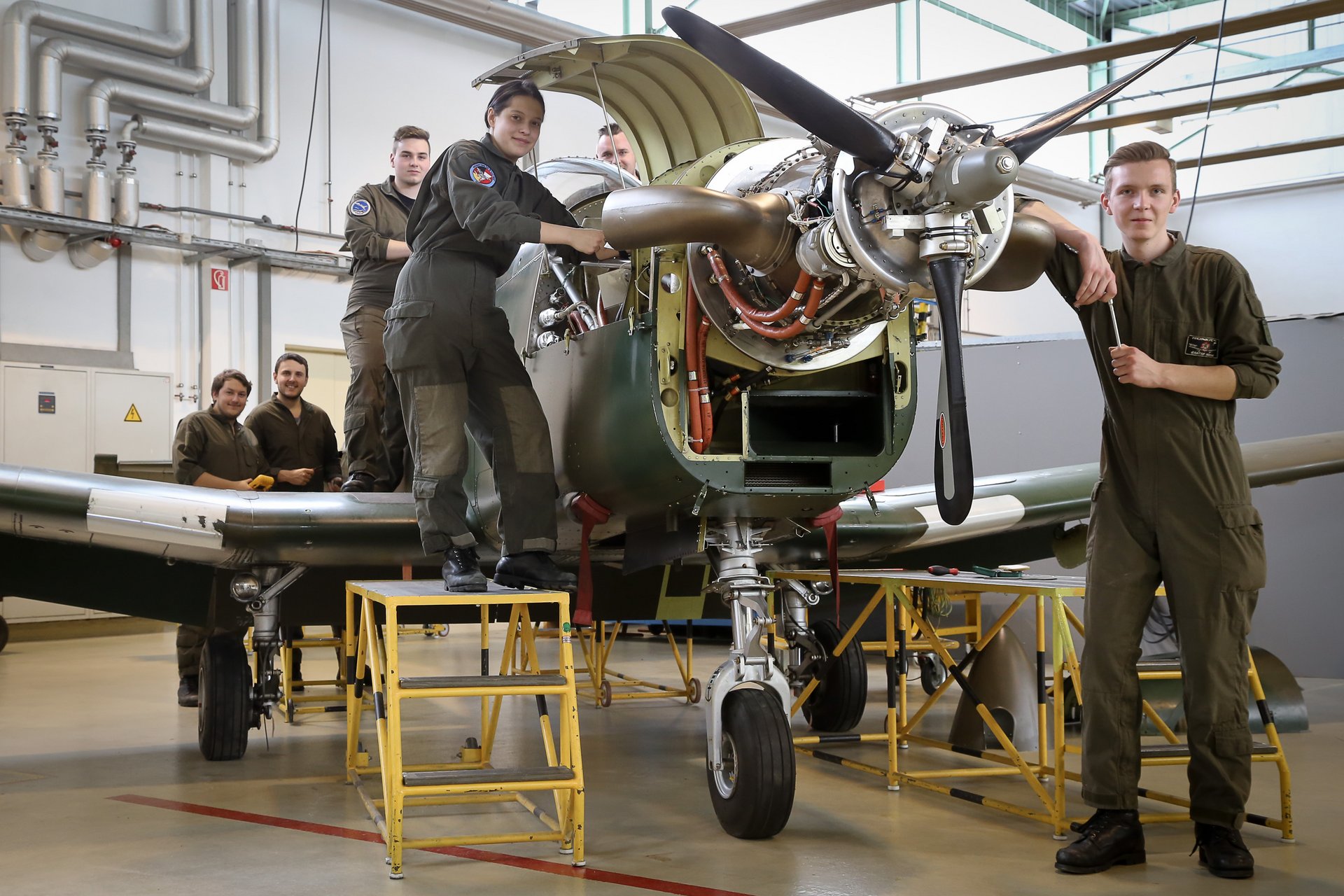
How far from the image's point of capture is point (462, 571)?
4.18m

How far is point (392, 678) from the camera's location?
3.59 meters

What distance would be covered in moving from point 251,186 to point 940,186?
36.6ft

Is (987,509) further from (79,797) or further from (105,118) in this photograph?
(105,118)

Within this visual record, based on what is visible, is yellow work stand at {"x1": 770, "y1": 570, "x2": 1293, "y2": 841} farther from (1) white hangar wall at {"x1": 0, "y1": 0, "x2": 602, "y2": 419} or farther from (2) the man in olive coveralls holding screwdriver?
(1) white hangar wall at {"x1": 0, "y1": 0, "x2": 602, "y2": 419}

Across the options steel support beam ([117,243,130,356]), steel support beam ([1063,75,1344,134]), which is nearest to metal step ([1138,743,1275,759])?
steel support beam ([1063,75,1344,134])

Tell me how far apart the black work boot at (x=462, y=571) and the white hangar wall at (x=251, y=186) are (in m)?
8.75

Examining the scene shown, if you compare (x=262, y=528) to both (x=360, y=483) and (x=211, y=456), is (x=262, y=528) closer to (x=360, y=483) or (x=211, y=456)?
(x=360, y=483)

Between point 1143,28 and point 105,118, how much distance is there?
14.9 metres

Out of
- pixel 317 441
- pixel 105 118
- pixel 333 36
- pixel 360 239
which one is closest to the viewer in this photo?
pixel 360 239

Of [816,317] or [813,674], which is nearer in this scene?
[816,317]

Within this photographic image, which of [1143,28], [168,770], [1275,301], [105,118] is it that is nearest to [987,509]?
[168,770]

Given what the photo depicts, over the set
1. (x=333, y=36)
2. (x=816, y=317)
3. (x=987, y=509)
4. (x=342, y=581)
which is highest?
(x=333, y=36)

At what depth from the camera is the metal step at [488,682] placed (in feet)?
11.8

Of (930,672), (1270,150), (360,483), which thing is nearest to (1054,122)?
(360,483)
